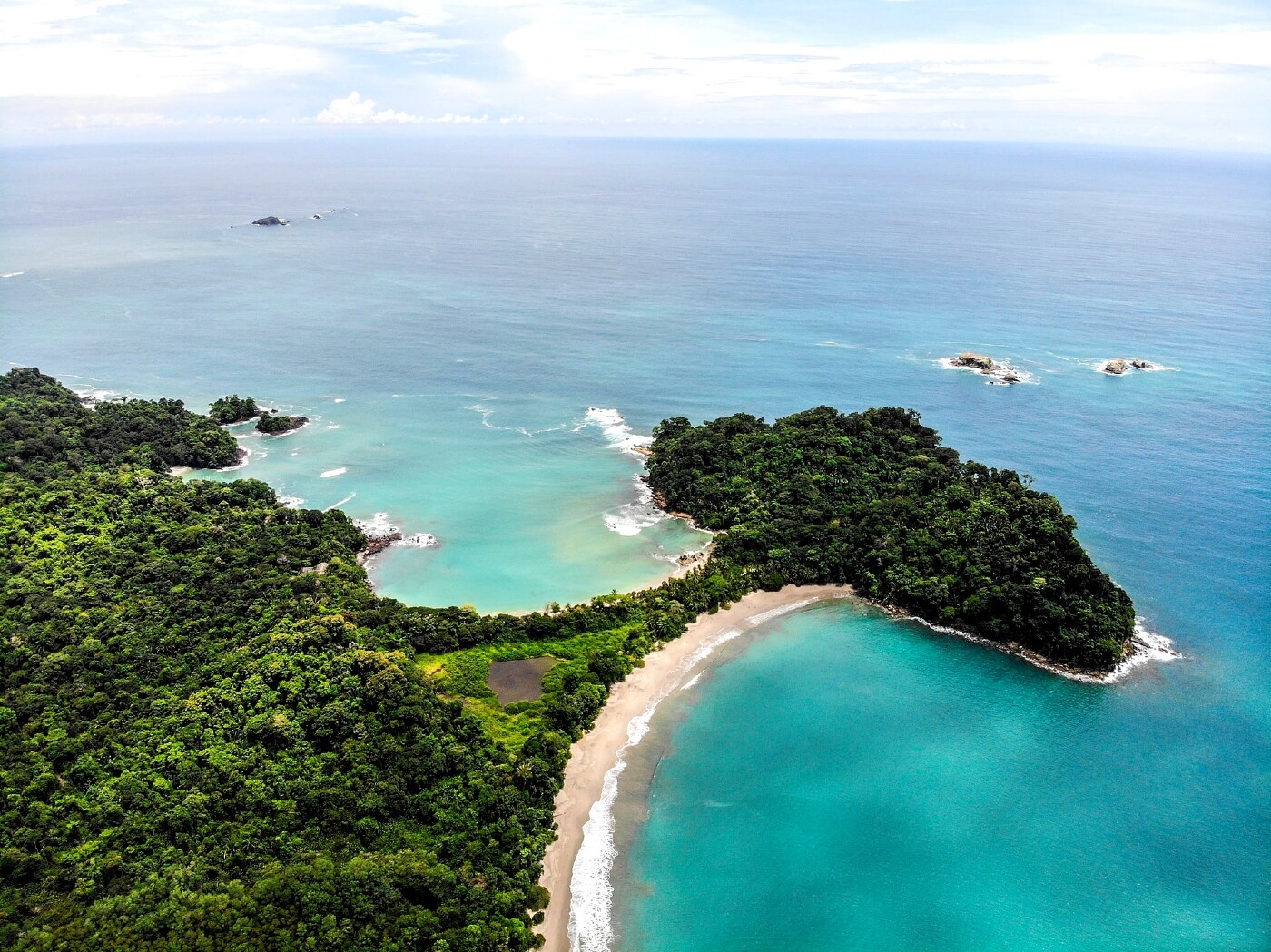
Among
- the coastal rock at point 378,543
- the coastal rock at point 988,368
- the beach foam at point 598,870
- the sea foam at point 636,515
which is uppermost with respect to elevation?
the coastal rock at point 988,368

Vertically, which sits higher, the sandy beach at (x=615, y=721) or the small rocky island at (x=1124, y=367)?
the small rocky island at (x=1124, y=367)

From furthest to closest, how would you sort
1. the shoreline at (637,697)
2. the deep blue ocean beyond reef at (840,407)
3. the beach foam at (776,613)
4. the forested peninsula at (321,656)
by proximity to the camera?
the beach foam at (776,613)
the deep blue ocean beyond reef at (840,407)
the shoreline at (637,697)
the forested peninsula at (321,656)

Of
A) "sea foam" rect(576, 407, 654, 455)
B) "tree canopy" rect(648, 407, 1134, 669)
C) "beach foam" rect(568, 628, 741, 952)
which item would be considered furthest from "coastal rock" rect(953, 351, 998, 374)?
"beach foam" rect(568, 628, 741, 952)

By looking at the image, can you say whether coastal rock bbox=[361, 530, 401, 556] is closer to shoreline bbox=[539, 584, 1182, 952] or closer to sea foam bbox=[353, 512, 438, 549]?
sea foam bbox=[353, 512, 438, 549]

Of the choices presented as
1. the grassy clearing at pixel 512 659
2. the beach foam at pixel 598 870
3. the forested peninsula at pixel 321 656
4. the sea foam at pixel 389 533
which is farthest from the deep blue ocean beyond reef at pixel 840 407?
the grassy clearing at pixel 512 659

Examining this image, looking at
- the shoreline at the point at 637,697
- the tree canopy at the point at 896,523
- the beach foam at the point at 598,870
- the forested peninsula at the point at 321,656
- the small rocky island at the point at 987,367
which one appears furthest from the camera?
the small rocky island at the point at 987,367

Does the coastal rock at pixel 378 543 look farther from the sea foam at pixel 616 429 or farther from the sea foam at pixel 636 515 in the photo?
the sea foam at pixel 616 429

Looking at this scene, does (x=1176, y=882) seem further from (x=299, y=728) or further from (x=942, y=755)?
(x=299, y=728)

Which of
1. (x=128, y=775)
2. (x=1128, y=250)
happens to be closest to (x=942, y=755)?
(x=128, y=775)
